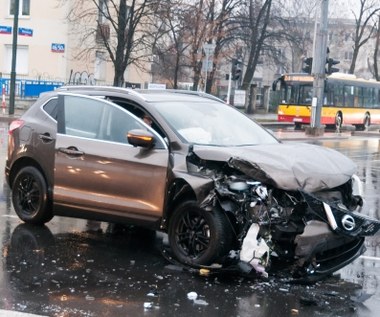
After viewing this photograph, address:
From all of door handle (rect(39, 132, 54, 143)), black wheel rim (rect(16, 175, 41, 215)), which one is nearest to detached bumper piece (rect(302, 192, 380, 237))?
door handle (rect(39, 132, 54, 143))

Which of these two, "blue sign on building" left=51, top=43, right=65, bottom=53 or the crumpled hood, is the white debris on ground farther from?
"blue sign on building" left=51, top=43, right=65, bottom=53

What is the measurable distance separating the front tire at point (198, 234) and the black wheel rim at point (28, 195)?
2141mm

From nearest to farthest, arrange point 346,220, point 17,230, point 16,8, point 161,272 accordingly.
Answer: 1. point 346,220
2. point 161,272
3. point 17,230
4. point 16,8

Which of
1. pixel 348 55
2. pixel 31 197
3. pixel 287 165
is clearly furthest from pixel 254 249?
pixel 348 55

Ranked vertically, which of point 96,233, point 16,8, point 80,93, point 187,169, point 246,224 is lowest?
point 96,233

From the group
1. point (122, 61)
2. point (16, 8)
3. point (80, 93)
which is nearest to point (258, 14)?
point (122, 61)

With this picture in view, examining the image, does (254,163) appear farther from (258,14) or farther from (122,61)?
(258,14)

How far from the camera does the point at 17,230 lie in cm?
741

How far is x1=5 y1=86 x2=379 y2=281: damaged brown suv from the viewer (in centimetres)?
559

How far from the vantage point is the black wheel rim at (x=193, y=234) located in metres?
5.92

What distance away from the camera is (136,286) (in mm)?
5508

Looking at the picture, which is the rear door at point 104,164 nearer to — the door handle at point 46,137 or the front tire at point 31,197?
the door handle at point 46,137

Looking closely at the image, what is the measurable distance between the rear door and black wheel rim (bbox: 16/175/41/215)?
1.64 ft

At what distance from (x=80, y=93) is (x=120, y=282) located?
270cm
